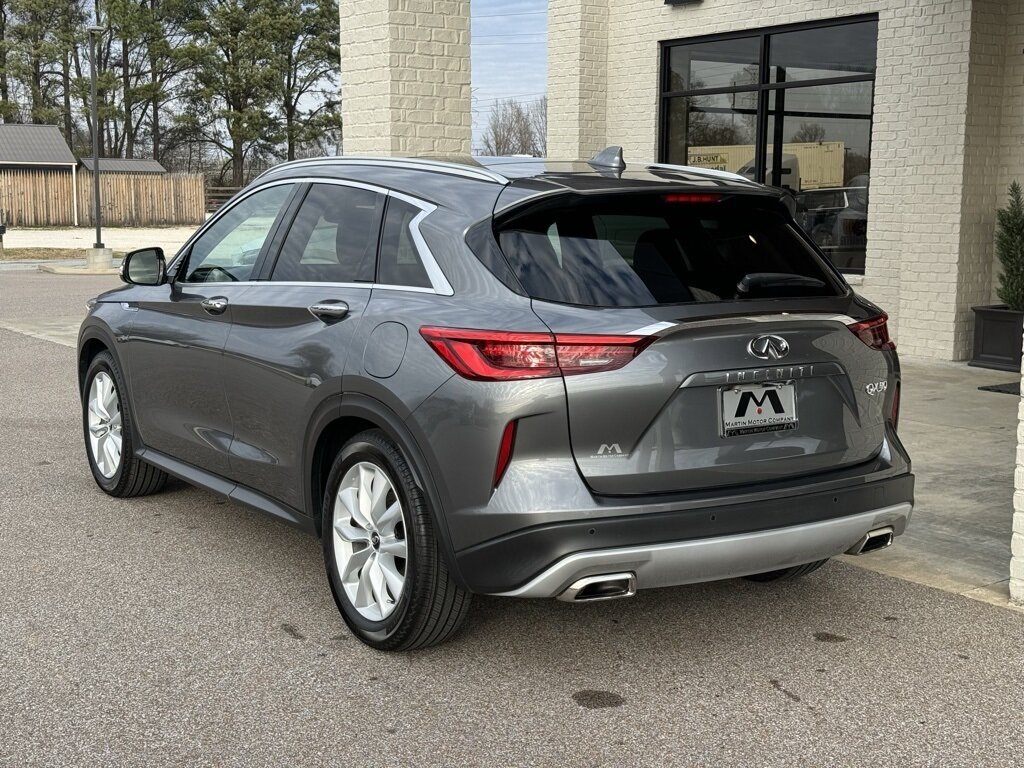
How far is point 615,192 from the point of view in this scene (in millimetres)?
4133

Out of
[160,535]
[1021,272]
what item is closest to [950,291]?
[1021,272]

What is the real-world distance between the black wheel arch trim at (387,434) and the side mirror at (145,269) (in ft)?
5.97

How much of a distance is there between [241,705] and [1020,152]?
10173mm

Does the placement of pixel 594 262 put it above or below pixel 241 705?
above

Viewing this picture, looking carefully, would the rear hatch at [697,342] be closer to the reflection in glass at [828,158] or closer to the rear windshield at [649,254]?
the rear windshield at [649,254]

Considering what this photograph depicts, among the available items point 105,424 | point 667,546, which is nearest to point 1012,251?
point 105,424

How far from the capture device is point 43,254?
31.7 meters

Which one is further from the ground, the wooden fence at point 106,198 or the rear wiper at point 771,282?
the wooden fence at point 106,198

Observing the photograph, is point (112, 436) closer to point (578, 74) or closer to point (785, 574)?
point (785, 574)

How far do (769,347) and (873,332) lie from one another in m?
0.58

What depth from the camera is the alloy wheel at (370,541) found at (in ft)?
14.1

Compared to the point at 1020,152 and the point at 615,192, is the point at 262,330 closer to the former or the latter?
the point at 615,192

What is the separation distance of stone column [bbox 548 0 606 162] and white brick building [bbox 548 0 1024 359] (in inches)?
0.8

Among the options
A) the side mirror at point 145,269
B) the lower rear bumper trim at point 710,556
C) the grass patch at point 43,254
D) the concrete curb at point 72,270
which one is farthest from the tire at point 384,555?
the grass patch at point 43,254
